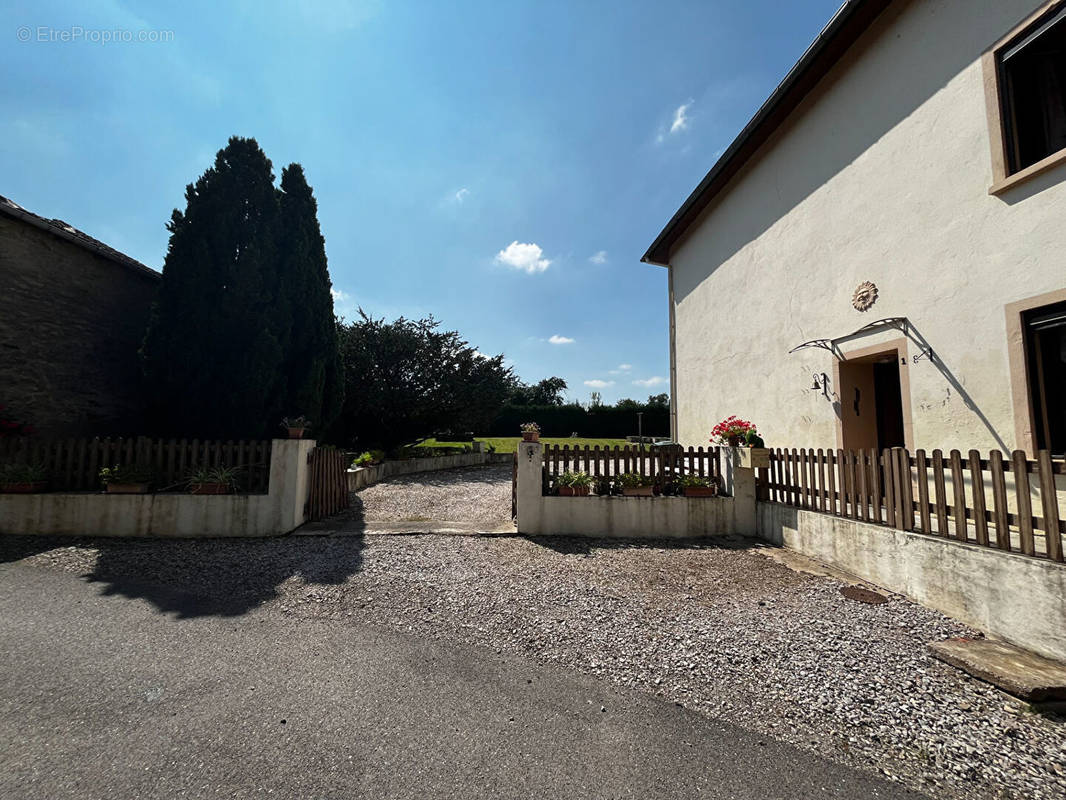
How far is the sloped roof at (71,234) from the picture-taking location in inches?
307

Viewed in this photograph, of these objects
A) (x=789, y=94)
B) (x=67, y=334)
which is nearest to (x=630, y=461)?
(x=789, y=94)

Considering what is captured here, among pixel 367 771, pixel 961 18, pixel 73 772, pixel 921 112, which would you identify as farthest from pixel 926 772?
pixel 961 18

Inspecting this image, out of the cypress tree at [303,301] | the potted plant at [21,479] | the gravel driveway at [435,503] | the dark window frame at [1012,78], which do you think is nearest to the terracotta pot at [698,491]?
the gravel driveway at [435,503]

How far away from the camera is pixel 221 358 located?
26.2 ft

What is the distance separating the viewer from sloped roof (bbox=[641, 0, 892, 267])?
20.9 ft

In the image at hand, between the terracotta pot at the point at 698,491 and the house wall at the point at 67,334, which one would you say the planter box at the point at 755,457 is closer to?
the terracotta pot at the point at 698,491

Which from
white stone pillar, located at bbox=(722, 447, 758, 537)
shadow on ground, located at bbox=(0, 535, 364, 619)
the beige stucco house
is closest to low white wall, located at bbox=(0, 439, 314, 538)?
shadow on ground, located at bbox=(0, 535, 364, 619)

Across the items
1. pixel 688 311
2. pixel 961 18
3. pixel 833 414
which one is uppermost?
pixel 961 18

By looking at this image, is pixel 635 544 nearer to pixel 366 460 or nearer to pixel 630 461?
pixel 630 461

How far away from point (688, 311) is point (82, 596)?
40.0 feet

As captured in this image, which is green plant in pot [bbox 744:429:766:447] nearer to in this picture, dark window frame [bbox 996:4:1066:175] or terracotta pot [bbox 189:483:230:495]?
dark window frame [bbox 996:4:1066:175]

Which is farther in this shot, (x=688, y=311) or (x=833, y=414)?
(x=688, y=311)

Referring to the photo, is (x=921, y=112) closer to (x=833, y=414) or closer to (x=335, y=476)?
(x=833, y=414)

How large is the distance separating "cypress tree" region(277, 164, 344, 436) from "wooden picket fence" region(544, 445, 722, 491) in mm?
5779
